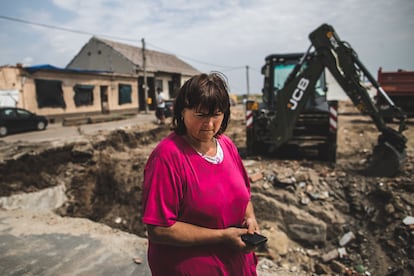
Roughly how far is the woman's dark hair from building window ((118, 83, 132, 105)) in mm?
21010

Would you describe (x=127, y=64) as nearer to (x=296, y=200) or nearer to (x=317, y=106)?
(x=317, y=106)

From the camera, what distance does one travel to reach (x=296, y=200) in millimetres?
4934

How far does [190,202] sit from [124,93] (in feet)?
70.8

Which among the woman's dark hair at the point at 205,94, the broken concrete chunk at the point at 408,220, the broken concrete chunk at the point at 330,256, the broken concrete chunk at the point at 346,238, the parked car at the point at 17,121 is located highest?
the woman's dark hair at the point at 205,94

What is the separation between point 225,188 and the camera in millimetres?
1293

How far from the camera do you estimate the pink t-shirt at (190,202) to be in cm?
117

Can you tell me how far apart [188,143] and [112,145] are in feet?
28.6

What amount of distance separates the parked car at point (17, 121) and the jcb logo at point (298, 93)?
35.4 feet

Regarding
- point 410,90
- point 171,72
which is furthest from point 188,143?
point 171,72

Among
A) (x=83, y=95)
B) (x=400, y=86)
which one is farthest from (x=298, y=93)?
(x=83, y=95)

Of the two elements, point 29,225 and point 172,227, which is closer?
point 172,227

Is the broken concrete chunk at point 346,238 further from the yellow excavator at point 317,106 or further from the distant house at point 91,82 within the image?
the distant house at point 91,82

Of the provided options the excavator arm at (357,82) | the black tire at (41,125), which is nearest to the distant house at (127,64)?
the black tire at (41,125)

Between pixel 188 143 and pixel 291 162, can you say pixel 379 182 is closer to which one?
pixel 291 162
